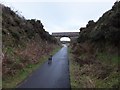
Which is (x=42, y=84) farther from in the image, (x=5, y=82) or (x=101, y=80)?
(x=101, y=80)

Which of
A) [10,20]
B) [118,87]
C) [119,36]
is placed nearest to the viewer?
[118,87]

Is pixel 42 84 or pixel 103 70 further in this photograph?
pixel 103 70

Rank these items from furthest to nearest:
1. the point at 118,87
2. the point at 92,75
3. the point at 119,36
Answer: the point at 119,36 → the point at 92,75 → the point at 118,87

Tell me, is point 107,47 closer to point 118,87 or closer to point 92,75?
point 92,75

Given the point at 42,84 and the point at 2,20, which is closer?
the point at 42,84

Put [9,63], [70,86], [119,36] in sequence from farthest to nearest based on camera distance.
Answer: [119,36], [9,63], [70,86]

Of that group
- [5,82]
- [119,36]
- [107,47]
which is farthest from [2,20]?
[5,82]

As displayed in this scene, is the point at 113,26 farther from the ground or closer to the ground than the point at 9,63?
farther from the ground

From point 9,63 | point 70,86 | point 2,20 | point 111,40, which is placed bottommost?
point 70,86

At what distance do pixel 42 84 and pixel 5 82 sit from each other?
7.10ft

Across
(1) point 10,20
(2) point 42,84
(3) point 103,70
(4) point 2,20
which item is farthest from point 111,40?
(1) point 10,20

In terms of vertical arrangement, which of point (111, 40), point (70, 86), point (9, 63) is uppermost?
point (111, 40)

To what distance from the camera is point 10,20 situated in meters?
38.4

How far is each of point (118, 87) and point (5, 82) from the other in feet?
21.7
